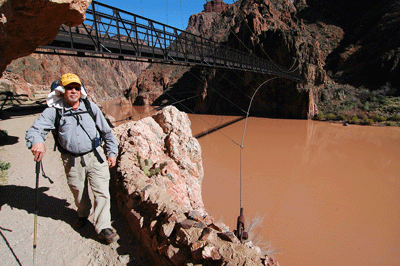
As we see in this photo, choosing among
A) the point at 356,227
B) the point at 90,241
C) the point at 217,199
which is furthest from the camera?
the point at 217,199

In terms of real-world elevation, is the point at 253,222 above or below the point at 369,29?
below

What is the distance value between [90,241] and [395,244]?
6.35m

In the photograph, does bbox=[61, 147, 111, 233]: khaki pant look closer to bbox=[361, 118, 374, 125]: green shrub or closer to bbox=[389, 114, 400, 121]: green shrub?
bbox=[361, 118, 374, 125]: green shrub

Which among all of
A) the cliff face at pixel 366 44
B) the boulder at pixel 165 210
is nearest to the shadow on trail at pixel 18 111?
the boulder at pixel 165 210

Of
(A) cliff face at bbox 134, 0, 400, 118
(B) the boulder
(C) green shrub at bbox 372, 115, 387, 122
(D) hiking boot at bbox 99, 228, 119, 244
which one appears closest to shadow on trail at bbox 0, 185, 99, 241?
(D) hiking boot at bbox 99, 228, 119, 244

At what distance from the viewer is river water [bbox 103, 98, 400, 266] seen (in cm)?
493

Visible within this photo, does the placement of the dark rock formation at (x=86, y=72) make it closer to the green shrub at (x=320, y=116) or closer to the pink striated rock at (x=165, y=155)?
the pink striated rock at (x=165, y=155)

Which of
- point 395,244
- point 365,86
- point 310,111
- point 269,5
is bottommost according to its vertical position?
point 395,244

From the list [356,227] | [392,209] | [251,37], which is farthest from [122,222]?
[251,37]

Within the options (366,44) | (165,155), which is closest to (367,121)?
(366,44)

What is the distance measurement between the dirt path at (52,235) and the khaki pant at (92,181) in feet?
0.77

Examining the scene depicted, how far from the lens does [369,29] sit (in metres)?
31.1

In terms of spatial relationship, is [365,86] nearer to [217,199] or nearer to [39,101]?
[217,199]

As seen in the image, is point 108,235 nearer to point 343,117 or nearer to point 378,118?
point 343,117
